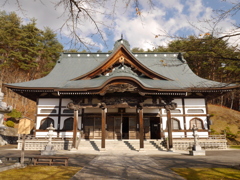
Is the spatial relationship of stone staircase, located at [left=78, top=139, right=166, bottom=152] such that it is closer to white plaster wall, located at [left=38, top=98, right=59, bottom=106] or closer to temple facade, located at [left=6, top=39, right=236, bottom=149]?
temple facade, located at [left=6, top=39, right=236, bottom=149]

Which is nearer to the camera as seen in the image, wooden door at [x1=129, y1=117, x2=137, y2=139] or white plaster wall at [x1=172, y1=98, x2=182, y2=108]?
white plaster wall at [x1=172, y1=98, x2=182, y2=108]

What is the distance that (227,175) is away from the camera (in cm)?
638

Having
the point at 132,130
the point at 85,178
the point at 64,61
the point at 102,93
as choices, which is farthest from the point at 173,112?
the point at 64,61

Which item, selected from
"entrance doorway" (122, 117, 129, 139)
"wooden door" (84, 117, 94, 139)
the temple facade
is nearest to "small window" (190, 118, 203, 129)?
the temple facade

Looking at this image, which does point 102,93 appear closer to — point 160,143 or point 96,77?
point 96,77

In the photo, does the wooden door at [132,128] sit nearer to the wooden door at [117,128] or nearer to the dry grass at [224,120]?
the wooden door at [117,128]

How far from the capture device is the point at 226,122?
28.9m

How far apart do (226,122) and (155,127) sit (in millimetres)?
17138

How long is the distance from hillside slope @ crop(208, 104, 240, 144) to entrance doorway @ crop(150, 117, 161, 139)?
10.6 m

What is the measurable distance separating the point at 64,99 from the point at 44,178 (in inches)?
481

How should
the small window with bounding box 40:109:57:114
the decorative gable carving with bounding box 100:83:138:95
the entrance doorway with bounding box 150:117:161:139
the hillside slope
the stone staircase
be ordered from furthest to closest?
1. the hillside slope
2. the entrance doorway with bounding box 150:117:161:139
3. the small window with bounding box 40:109:57:114
4. the stone staircase
5. the decorative gable carving with bounding box 100:83:138:95

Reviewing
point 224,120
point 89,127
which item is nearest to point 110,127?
point 89,127

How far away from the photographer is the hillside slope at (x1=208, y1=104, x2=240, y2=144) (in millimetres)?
24922

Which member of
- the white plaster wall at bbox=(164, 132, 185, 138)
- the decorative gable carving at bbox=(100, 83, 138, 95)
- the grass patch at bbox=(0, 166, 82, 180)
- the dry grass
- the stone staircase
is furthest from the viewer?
the dry grass
